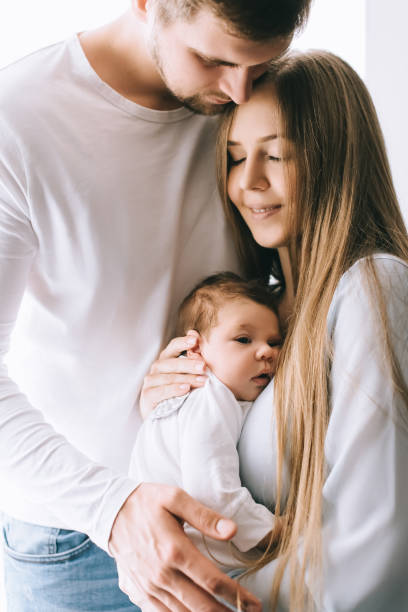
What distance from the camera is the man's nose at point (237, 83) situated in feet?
3.67

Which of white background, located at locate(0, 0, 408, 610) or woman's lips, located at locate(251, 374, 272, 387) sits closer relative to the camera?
woman's lips, located at locate(251, 374, 272, 387)

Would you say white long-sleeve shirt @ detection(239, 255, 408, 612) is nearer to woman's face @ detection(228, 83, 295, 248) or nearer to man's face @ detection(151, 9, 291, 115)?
woman's face @ detection(228, 83, 295, 248)

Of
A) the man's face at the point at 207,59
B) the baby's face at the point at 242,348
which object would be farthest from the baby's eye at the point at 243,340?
the man's face at the point at 207,59

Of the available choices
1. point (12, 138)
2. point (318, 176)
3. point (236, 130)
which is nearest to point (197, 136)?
point (236, 130)

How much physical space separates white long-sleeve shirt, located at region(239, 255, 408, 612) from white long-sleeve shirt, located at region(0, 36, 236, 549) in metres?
0.36

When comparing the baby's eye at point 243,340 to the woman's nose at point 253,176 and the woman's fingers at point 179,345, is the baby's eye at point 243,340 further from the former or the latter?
the woman's nose at point 253,176

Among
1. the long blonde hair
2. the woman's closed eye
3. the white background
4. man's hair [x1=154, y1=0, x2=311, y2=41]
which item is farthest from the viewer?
the white background

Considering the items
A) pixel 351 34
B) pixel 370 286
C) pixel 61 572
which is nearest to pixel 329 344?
pixel 370 286

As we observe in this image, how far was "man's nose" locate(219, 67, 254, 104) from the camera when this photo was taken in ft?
3.67

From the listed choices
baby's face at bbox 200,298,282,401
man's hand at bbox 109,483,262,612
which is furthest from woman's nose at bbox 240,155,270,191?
Answer: man's hand at bbox 109,483,262,612

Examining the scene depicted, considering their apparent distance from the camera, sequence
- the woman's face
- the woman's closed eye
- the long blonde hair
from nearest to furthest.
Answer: the long blonde hair, the woman's face, the woman's closed eye

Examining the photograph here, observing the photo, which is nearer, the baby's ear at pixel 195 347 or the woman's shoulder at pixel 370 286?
the woman's shoulder at pixel 370 286

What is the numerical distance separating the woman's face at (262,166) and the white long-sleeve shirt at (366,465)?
291 millimetres

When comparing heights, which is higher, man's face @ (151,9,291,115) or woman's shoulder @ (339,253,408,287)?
man's face @ (151,9,291,115)
